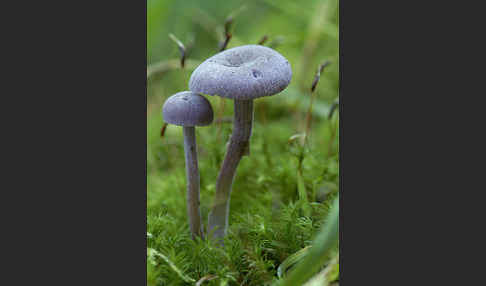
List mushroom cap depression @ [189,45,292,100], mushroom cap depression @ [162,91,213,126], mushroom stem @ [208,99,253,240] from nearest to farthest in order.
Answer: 1. mushroom cap depression @ [189,45,292,100]
2. mushroom cap depression @ [162,91,213,126]
3. mushroom stem @ [208,99,253,240]

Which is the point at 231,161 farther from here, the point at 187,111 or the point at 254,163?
the point at 254,163

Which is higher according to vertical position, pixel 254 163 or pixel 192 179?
pixel 192 179

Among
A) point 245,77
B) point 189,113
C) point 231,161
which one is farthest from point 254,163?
point 245,77

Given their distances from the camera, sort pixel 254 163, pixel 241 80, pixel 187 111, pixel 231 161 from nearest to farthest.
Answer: pixel 241 80 → pixel 187 111 → pixel 231 161 → pixel 254 163

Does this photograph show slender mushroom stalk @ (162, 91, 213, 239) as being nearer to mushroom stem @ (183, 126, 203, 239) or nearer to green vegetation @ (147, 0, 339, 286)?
mushroom stem @ (183, 126, 203, 239)

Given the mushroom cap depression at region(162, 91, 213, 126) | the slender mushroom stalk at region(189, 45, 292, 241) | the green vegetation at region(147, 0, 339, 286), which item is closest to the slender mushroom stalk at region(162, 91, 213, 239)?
the mushroom cap depression at region(162, 91, 213, 126)

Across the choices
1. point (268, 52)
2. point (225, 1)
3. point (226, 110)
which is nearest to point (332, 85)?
point (226, 110)

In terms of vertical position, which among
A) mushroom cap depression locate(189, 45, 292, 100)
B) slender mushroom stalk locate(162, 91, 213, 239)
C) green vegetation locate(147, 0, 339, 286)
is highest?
mushroom cap depression locate(189, 45, 292, 100)

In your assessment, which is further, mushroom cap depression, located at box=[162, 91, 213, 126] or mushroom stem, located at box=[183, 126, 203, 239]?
mushroom stem, located at box=[183, 126, 203, 239]

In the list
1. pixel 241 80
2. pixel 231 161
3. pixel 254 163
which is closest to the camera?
pixel 241 80

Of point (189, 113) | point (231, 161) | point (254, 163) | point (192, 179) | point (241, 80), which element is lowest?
point (254, 163)
